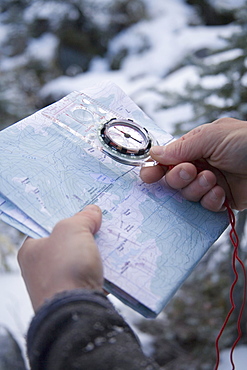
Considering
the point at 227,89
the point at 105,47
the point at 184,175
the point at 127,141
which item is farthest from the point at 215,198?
the point at 105,47

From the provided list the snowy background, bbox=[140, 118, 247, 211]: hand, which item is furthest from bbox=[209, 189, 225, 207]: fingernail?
the snowy background

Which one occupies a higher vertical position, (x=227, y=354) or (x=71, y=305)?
(x=71, y=305)

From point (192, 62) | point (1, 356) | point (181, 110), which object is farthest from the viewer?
point (181, 110)

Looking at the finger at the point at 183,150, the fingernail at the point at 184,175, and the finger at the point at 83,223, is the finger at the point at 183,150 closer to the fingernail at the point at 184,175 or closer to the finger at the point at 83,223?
the fingernail at the point at 184,175

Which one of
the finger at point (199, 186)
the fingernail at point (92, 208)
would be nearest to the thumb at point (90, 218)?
the fingernail at point (92, 208)

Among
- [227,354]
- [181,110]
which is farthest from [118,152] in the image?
[181,110]

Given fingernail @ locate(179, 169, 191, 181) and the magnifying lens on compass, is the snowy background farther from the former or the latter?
fingernail @ locate(179, 169, 191, 181)

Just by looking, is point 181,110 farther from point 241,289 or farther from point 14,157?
point 14,157
